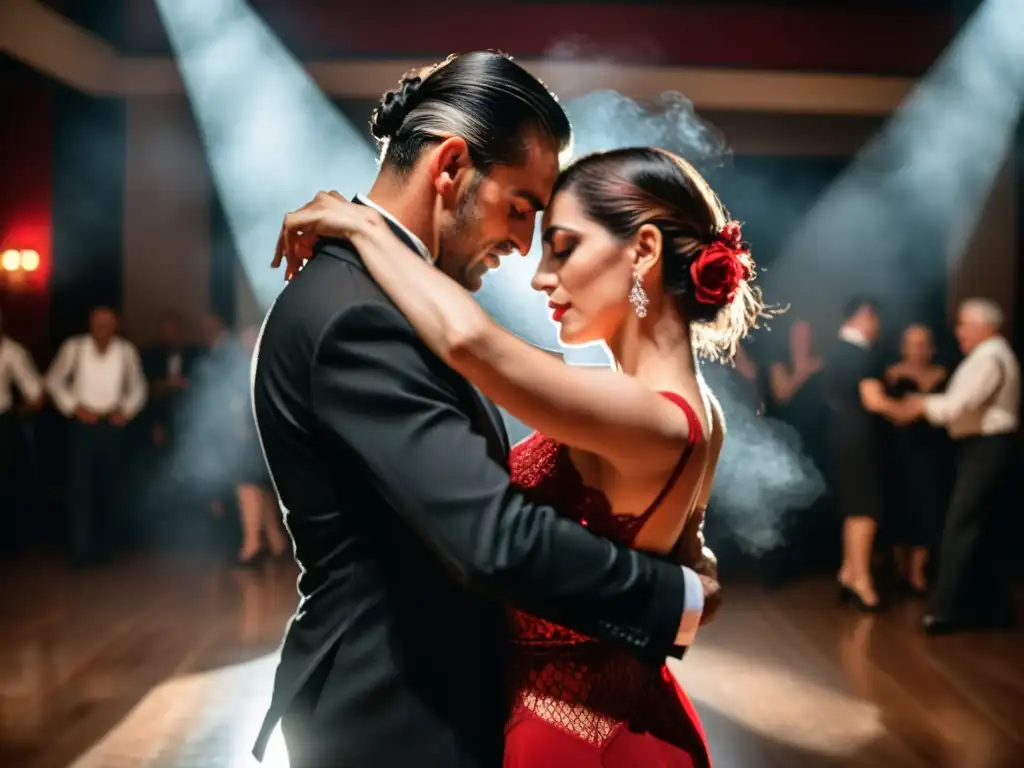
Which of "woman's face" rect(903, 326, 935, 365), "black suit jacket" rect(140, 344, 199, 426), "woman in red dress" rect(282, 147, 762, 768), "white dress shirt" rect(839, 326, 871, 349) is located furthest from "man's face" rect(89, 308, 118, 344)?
"woman in red dress" rect(282, 147, 762, 768)

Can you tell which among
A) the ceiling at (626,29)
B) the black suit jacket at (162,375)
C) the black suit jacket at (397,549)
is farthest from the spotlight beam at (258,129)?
the black suit jacket at (397,549)

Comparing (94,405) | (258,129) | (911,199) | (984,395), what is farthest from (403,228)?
(911,199)

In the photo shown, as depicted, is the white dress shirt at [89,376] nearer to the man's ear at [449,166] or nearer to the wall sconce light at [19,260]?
the wall sconce light at [19,260]

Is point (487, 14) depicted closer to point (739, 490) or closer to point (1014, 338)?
point (739, 490)

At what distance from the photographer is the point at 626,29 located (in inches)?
264

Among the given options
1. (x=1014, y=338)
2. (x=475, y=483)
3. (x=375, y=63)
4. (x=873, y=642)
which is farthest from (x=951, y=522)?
(x=375, y=63)

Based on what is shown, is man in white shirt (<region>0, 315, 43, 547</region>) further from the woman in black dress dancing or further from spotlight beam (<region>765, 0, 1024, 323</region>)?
spotlight beam (<region>765, 0, 1024, 323</region>)

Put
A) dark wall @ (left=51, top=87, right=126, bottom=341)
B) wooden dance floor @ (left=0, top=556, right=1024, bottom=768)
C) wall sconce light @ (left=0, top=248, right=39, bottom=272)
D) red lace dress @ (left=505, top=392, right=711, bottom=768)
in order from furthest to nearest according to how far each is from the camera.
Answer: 1. dark wall @ (left=51, top=87, right=126, bottom=341)
2. wall sconce light @ (left=0, top=248, right=39, bottom=272)
3. wooden dance floor @ (left=0, top=556, right=1024, bottom=768)
4. red lace dress @ (left=505, top=392, right=711, bottom=768)

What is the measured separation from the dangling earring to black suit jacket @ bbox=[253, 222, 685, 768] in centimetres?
31

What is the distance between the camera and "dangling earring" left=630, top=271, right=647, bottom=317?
4.69 feet

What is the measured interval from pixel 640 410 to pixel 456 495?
1.07 feet

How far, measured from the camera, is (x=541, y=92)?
52.4 inches

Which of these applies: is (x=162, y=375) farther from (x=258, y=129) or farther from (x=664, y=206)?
(x=664, y=206)

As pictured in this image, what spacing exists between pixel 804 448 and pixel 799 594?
0.87m
